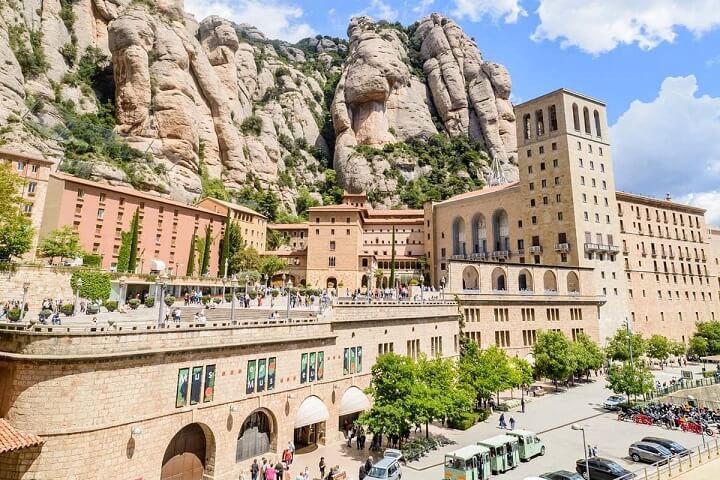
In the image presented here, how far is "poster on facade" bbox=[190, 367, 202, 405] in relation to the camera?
18406mm

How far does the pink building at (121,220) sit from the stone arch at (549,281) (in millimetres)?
46769

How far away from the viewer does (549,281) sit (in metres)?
52.0

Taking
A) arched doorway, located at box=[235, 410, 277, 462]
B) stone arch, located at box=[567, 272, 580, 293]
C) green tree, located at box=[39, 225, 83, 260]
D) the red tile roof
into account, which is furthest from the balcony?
green tree, located at box=[39, 225, 83, 260]

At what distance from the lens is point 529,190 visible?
60.6 metres

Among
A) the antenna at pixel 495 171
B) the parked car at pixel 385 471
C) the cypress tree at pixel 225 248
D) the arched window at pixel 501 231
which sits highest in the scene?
the antenna at pixel 495 171

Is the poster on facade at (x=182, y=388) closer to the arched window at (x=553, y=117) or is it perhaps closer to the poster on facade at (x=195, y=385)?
the poster on facade at (x=195, y=385)

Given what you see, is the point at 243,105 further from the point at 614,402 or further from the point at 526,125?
the point at 614,402

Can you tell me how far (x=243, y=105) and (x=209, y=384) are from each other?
92.6m

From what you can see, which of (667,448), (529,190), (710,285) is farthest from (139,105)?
(710,285)

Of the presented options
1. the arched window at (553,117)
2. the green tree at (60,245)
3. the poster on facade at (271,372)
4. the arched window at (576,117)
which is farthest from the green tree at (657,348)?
the green tree at (60,245)

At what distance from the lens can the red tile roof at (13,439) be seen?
13720mm

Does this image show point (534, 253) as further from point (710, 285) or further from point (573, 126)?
point (710, 285)

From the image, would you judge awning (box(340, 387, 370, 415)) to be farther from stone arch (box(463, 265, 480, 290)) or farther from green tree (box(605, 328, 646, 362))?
green tree (box(605, 328, 646, 362))

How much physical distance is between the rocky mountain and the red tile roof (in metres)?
50.6
